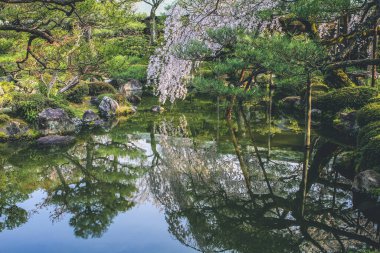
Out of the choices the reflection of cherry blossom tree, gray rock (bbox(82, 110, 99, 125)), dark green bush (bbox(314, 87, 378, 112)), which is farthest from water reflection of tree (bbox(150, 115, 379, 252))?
gray rock (bbox(82, 110, 99, 125))

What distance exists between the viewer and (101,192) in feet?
26.7

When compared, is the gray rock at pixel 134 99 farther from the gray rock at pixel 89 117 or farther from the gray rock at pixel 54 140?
the gray rock at pixel 54 140

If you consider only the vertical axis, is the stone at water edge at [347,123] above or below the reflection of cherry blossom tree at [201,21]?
below

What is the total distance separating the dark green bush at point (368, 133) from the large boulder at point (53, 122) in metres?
10.3

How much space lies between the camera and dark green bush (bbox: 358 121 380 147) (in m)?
8.00

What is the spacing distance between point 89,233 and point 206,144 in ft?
20.0

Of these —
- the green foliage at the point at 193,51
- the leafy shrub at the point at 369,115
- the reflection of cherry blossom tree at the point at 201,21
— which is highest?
the reflection of cherry blossom tree at the point at 201,21

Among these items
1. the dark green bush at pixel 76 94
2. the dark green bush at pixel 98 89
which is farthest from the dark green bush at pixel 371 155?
the dark green bush at pixel 98 89

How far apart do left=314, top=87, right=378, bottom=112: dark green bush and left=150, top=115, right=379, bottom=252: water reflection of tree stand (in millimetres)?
5103

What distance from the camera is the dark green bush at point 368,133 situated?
8.00m

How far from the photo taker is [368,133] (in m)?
8.20

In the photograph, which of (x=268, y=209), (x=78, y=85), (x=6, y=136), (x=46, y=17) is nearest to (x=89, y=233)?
(x=268, y=209)

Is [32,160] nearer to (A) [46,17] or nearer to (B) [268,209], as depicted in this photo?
(A) [46,17]

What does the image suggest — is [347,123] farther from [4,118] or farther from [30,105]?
[4,118]
